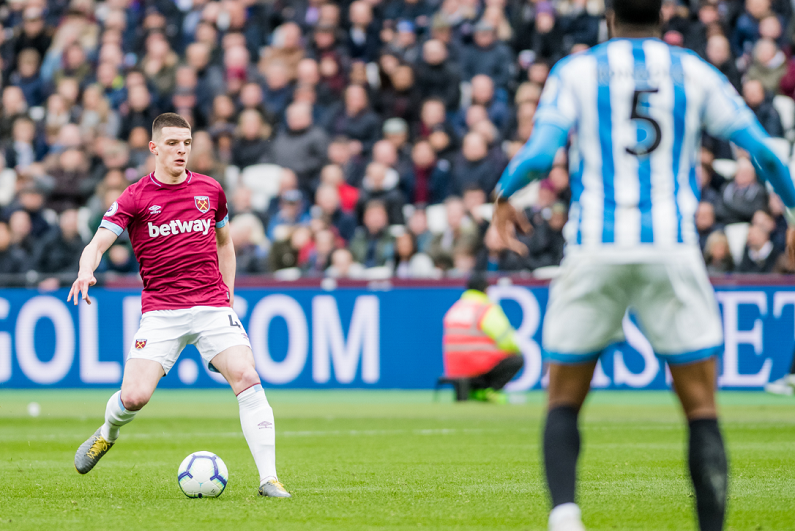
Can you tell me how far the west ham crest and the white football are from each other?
57.7 inches

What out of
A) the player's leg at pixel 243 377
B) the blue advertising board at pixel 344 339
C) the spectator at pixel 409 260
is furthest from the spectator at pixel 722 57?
the player's leg at pixel 243 377

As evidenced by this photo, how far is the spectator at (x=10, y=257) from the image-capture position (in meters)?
17.1

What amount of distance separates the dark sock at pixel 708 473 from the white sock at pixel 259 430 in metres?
3.10

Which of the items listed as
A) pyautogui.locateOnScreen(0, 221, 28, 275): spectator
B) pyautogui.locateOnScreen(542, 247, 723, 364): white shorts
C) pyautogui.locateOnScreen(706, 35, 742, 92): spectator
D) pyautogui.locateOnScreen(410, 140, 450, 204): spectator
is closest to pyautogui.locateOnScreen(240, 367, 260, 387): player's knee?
pyautogui.locateOnScreen(542, 247, 723, 364): white shorts

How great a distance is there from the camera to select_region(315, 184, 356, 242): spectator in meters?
16.9

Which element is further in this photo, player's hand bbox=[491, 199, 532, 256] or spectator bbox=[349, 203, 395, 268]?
spectator bbox=[349, 203, 395, 268]

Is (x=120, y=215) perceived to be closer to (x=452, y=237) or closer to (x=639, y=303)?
(x=639, y=303)

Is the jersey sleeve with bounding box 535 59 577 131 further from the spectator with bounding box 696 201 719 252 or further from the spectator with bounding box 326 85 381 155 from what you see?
the spectator with bounding box 326 85 381 155

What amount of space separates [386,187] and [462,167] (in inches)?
43.2

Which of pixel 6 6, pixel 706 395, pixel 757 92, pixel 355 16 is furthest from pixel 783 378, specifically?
pixel 6 6

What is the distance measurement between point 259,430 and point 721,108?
351 cm

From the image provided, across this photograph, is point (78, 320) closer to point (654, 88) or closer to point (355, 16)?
point (355, 16)

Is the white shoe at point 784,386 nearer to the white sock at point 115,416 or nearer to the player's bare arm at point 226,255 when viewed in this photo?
the player's bare arm at point 226,255

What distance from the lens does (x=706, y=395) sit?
14.4 ft
